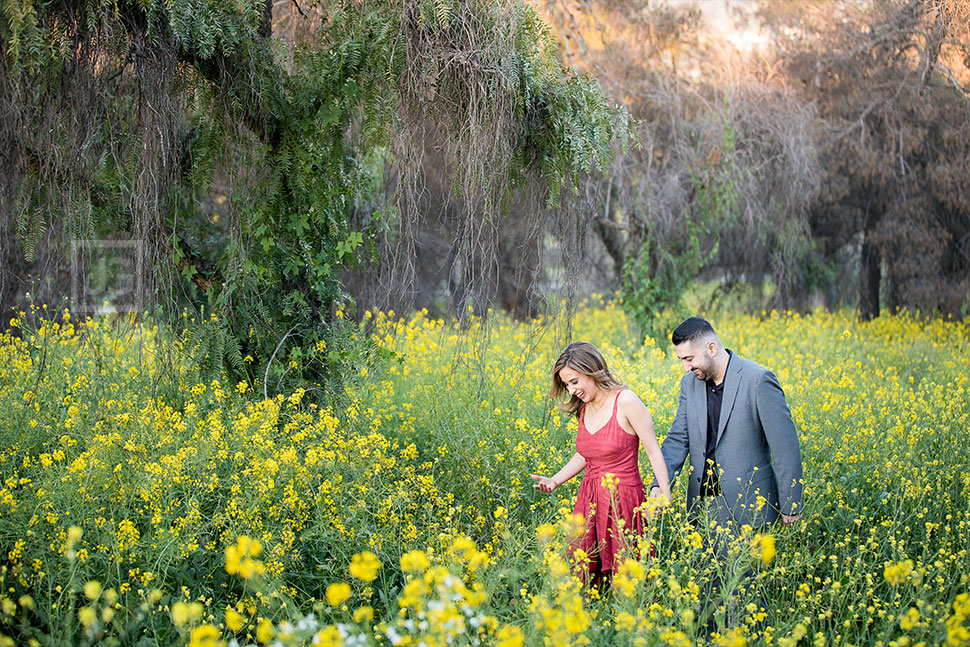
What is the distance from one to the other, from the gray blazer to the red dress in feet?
0.98

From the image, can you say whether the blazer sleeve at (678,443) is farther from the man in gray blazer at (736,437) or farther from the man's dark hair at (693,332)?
the man's dark hair at (693,332)

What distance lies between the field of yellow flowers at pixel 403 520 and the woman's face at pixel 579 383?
63 cm

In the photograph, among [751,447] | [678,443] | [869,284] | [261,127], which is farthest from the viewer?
[869,284]

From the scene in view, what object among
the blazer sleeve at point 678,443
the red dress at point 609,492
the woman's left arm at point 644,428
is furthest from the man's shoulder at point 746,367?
the red dress at point 609,492

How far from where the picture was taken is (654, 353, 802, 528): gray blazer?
3473mm

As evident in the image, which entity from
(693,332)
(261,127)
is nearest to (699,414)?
(693,332)

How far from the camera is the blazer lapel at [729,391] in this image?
360 centimetres

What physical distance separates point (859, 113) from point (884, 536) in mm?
11041

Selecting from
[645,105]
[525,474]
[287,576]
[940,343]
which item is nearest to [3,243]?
[287,576]

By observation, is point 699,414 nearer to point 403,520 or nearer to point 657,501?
point 657,501

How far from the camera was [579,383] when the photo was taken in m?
3.73

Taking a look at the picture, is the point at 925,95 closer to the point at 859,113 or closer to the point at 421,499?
the point at 859,113

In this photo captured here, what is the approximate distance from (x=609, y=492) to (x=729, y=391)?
732mm

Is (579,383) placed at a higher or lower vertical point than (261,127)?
lower
